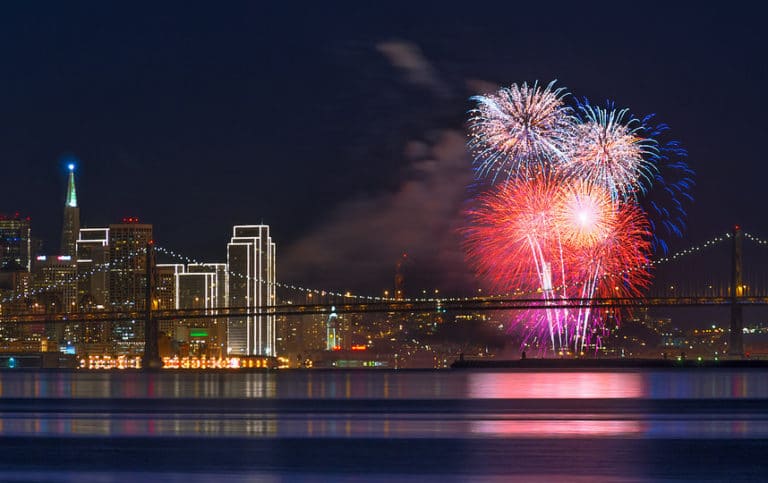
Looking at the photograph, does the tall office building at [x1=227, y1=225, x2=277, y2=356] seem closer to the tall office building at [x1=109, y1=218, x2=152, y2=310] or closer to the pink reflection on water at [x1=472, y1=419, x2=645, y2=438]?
the tall office building at [x1=109, y1=218, x2=152, y2=310]

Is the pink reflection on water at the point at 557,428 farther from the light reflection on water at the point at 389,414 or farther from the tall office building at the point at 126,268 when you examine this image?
the tall office building at the point at 126,268

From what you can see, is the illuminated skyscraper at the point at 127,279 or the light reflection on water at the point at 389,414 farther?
the illuminated skyscraper at the point at 127,279

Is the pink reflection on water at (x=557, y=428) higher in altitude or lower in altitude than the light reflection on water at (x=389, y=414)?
higher

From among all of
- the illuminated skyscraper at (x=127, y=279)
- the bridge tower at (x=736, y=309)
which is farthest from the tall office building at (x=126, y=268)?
the bridge tower at (x=736, y=309)

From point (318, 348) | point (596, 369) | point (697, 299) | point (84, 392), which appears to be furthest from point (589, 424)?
point (318, 348)

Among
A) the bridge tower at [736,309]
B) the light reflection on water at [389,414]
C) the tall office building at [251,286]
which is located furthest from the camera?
the tall office building at [251,286]

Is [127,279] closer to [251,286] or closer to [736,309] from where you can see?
[251,286]

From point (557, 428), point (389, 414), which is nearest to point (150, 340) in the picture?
point (389, 414)

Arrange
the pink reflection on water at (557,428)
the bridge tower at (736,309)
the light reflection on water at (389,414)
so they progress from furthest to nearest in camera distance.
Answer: the bridge tower at (736,309)
the light reflection on water at (389,414)
the pink reflection on water at (557,428)

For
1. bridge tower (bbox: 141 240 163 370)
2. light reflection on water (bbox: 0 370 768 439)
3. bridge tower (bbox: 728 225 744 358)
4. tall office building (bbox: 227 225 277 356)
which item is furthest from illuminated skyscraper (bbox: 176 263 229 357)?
light reflection on water (bbox: 0 370 768 439)
